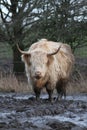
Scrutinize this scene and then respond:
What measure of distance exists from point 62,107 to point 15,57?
12.8 m

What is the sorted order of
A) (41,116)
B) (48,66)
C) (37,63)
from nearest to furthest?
1. (41,116)
2. (37,63)
3. (48,66)

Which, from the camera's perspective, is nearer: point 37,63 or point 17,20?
point 37,63

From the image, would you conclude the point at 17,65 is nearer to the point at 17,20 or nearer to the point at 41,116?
the point at 17,20

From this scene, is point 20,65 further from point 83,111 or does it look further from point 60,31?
point 83,111

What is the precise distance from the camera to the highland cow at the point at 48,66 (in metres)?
12.7

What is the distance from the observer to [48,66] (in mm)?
13086

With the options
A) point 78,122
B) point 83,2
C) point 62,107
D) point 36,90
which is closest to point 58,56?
point 36,90

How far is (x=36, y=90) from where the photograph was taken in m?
13.1

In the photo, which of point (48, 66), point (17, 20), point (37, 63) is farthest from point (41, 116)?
point (17, 20)

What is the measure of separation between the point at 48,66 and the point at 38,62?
1.75ft

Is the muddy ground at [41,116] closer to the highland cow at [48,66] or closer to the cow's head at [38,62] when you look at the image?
the highland cow at [48,66]

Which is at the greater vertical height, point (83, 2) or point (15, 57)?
point (83, 2)

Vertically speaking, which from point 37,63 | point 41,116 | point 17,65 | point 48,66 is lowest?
point 17,65

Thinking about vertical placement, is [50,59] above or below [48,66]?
above
